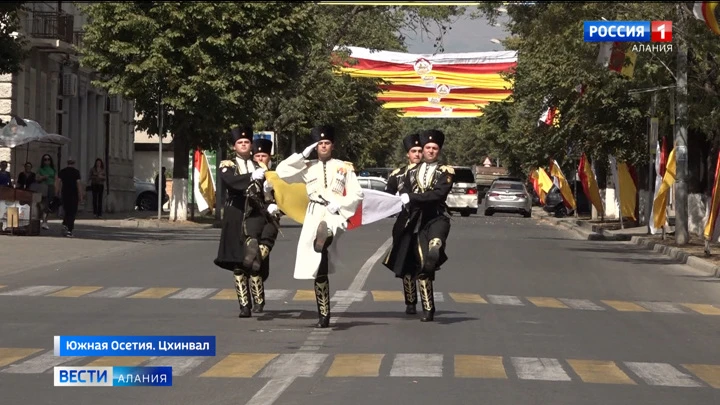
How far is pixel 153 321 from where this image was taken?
15062mm

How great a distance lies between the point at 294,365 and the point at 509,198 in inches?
2028

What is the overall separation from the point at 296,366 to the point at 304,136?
1912 inches

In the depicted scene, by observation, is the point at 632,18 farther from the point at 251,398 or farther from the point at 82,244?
the point at 251,398

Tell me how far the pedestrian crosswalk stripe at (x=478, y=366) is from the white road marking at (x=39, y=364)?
2991 millimetres

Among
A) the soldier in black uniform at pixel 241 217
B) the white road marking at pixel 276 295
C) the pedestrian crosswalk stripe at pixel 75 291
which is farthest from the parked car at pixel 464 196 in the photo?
the soldier in black uniform at pixel 241 217

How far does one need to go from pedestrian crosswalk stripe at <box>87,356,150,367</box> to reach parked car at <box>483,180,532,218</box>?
51.4 metres

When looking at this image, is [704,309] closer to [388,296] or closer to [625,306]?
[625,306]

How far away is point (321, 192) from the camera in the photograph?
14.8m

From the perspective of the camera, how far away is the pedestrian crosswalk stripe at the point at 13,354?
12055 millimetres

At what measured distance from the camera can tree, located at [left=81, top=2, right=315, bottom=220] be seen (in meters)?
39.8

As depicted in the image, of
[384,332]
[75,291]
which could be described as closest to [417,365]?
[384,332]

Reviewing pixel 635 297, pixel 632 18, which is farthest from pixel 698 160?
pixel 635 297

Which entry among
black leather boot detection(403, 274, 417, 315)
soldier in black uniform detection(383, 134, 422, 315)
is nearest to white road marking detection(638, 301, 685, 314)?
black leather boot detection(403, 274, 417, 315)

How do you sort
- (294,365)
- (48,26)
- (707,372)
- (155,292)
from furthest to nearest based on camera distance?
(48,26)
(155,292)
(707,372)
(294,365)
